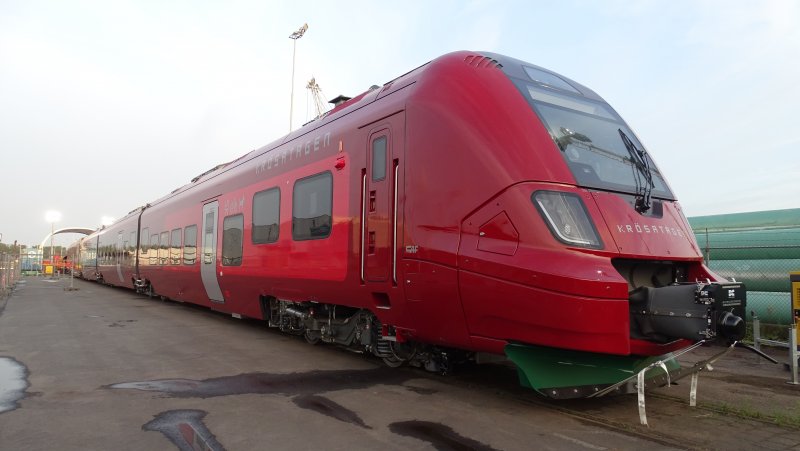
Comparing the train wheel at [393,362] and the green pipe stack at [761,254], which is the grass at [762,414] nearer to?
the train wheel at [393,362]

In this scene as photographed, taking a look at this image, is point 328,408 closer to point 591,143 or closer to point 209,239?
→ point 591,143

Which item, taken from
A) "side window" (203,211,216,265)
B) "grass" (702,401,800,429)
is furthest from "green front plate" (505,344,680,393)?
"side window" (203,211,216,265)

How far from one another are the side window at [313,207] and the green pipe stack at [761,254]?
686 cm

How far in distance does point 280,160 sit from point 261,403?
4699 millimetres

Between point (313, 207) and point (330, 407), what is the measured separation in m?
3.25

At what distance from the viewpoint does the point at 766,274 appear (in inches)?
373

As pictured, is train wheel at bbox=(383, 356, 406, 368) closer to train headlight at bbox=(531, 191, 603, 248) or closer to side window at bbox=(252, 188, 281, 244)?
side window at bbox=(252, 188, 281, 244)

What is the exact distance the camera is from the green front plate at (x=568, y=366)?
4.62 meters

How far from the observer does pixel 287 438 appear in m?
4.23

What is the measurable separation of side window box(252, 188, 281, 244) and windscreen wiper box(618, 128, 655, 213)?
5323mm

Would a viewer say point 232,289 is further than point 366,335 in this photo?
Yes

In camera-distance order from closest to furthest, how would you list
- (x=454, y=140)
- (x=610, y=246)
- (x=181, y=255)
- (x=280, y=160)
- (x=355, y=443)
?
1. (x=355, y=443)
2. (x=610, y=246)
3. (x=454, y=140)
4. (x=280, y=160)
5. (x=181, y=255)

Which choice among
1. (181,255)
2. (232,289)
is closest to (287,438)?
(232,289)

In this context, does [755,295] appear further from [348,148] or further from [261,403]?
[261,403]
